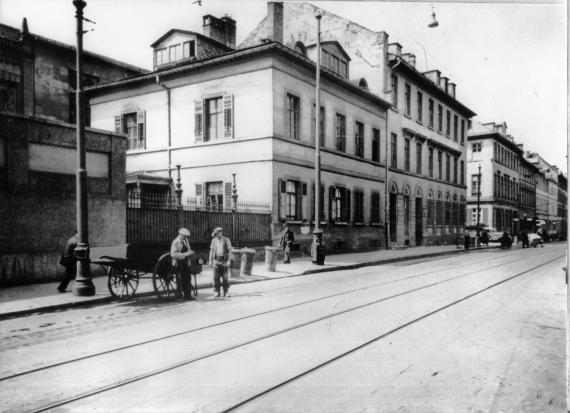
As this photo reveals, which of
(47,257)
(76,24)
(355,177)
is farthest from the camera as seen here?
(355,177)

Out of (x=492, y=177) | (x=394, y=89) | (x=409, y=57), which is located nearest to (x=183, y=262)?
(x=394, y=89)

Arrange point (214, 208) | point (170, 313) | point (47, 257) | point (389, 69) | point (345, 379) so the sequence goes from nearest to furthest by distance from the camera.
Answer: point (345, 379), point (170, 313), point (47, 257), point (214, 208), point (389, 69)

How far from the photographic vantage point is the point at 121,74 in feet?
92.1

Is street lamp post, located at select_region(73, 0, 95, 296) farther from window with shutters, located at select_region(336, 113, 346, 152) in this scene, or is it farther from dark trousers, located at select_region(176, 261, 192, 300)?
window with shutters, located at select_region(336, 113, 346, 152)

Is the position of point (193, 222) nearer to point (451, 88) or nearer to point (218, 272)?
point (218, 272)

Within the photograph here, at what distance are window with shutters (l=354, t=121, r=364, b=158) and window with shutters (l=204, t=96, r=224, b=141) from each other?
331 inches

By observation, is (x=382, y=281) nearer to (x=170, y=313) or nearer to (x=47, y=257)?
(x=170, y=313)

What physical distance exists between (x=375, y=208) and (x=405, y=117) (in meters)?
7.76

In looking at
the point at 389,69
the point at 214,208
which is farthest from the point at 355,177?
the point at 214,208

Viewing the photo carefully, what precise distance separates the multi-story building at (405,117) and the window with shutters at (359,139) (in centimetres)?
284

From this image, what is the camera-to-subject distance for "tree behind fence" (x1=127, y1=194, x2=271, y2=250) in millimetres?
15492

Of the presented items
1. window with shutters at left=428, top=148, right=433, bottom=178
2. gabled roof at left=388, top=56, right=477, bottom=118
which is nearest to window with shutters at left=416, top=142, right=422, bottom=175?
window with shutters at left=428, top=148, right=433, bottom=178

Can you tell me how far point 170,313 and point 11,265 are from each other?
5.65 metres

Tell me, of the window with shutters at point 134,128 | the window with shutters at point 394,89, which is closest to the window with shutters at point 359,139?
the window with shutters at point 394,89
